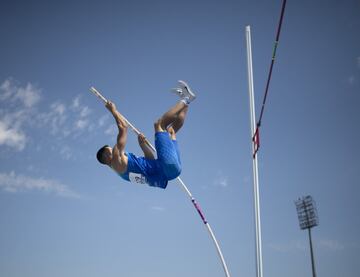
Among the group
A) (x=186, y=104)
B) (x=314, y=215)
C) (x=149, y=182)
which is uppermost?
(x=314, y=215)

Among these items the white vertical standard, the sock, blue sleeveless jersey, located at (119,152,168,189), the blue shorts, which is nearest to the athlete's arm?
blue sleeveless jersey, located at (119,152,168,189)

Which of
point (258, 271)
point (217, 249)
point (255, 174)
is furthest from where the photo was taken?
point (217, 249)

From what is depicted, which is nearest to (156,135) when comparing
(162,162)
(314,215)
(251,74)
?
(162,162)

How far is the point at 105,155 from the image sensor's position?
668 cm

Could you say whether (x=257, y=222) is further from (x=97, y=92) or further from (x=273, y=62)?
(x=97, y=92)

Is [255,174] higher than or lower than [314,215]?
lower

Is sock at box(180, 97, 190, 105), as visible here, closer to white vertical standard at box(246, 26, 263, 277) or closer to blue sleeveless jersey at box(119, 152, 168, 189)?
blue sleeveless jersey at box(119, 152, 168, 189)

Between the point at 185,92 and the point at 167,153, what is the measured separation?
126 centimetres

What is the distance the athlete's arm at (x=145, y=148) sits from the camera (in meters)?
7.00

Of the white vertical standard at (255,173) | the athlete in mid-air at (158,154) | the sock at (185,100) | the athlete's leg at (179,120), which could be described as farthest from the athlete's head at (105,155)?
the white vertical standard at (255,173)

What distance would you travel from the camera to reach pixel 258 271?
6207 millimetres

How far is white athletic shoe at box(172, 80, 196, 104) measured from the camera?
6.54 metres

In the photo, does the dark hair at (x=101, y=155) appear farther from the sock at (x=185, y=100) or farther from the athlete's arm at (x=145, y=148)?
the sock at (x=185, y=100)

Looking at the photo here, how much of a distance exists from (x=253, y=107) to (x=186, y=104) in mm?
1485
